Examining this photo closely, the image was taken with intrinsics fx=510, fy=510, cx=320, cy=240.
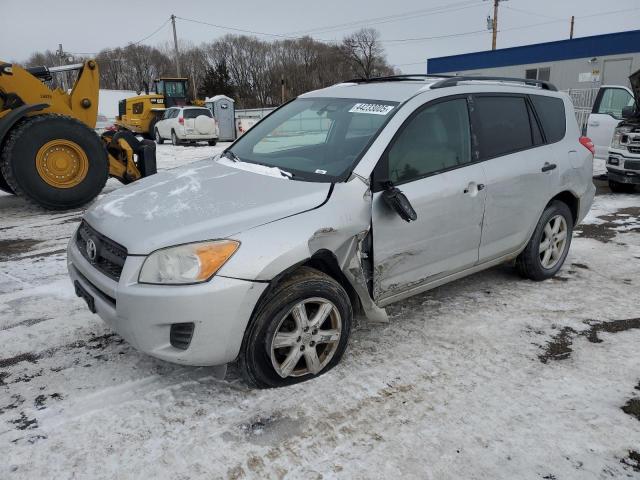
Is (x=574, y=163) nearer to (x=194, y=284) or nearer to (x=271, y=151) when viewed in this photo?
(x=271, y=151)

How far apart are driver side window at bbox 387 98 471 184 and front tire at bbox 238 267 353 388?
0.87 metres

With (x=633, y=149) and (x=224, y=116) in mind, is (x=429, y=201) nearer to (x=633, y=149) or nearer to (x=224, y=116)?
(x=633, y=149)

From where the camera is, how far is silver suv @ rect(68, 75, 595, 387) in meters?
2.55

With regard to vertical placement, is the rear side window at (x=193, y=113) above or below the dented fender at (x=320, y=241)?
above

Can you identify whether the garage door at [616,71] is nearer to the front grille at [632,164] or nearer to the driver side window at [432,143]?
the front grille at [632,164]

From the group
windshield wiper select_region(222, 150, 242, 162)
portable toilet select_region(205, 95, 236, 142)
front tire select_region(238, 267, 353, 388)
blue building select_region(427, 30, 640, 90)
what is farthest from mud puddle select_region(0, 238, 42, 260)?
blue building select_region(427, 30, 640, 90)

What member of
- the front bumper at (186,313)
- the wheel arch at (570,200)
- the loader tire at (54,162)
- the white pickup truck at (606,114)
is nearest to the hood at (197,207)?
the front bumper at (186,313)

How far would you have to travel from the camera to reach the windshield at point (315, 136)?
3264 mm

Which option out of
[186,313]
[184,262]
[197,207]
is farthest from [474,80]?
[186,313]

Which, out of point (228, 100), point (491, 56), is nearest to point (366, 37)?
point (491, 56)

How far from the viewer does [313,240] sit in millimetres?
2777

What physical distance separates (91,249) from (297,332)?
4.19 ft

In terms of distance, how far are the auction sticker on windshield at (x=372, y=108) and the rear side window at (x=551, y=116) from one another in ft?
5.37

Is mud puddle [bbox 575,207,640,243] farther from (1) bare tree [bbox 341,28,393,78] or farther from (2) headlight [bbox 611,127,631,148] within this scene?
(1) bare tree [bbox 341,28,393,78]
